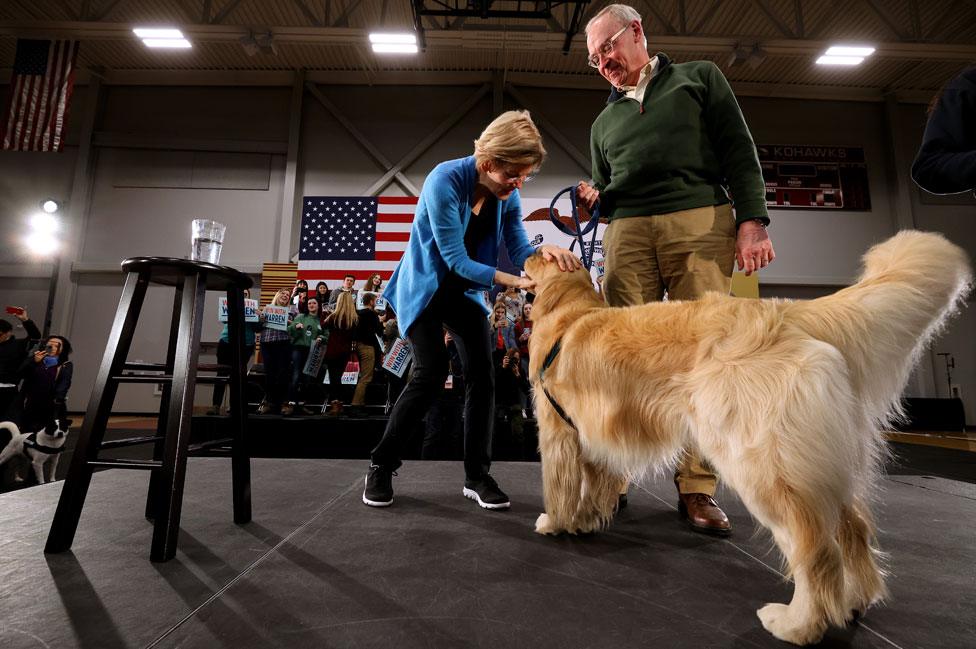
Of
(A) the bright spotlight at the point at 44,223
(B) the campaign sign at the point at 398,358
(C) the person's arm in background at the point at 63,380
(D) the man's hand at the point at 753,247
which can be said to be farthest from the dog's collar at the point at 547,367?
(A) the bright spotlight at the point at 44,223

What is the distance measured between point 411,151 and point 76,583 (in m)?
9.60

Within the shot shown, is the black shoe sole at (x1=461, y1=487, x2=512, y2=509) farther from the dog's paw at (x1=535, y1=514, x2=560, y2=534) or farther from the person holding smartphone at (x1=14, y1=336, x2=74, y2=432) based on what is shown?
the person holding smartphone at (x1=14, y1=336, x2=74, y2=432)

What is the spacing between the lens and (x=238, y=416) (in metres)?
1.84

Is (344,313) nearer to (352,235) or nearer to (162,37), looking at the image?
(352,235)

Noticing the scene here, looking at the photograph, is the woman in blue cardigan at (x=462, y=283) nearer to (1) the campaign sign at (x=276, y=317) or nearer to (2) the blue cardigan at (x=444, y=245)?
(2) the blue cardigan at (x=444, y=245)

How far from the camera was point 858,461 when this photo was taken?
1.16 m

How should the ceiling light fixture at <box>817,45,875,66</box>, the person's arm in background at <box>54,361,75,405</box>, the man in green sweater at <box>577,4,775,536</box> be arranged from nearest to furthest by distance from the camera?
1. the man in green sweater at <box>577,4,775,536</box>
2. the person's arm in background at <box>54,361,75,405</box>
3. the ceiling light fixture at <box>817,45,875,66</box>

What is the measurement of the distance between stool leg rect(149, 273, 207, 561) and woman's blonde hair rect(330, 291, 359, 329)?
4802 mm

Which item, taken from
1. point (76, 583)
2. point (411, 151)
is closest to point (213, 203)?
point (411, 151)

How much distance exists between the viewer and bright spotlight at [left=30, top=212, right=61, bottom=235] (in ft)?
30.1

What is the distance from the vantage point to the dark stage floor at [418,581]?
105 cm

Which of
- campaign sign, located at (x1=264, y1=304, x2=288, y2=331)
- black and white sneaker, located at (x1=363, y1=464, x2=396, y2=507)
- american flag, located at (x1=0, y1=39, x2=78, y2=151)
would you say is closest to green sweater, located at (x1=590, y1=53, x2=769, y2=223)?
black and white sneaker, located at (x1=363, y1=464, x2=396, y2=507)

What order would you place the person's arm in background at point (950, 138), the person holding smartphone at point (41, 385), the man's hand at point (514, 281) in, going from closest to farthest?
the person's arm in background at point (950, 138)
the man's hand at point (514, 281)
the person holding smartphone at point (41, 385)

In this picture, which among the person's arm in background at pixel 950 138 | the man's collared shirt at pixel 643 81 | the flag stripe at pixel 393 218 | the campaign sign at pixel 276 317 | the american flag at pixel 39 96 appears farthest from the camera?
the flag stripe at pixel 393 218
